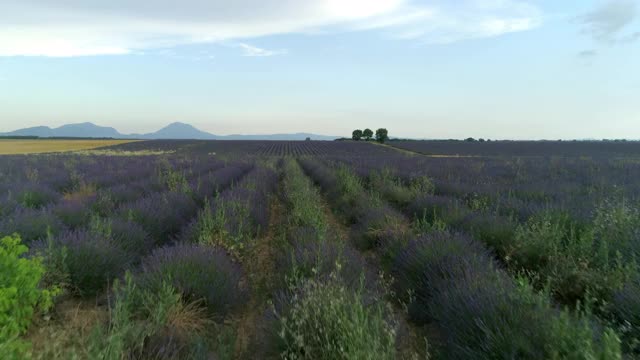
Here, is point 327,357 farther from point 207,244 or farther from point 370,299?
point 207,244

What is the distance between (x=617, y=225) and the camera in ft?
15.8

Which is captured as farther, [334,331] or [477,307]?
[477,307]

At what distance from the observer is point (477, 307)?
2.72 metres

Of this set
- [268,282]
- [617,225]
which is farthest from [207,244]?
[617,225]

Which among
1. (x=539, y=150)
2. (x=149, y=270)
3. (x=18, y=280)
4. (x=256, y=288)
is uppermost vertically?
(x=18, y=280)

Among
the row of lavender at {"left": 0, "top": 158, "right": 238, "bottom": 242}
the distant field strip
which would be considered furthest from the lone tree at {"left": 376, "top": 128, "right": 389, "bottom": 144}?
the row of lavender at {"left": 0, "top": 158, "right": 238, "bottom": 242}

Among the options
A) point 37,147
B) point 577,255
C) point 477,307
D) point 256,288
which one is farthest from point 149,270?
point 37,147

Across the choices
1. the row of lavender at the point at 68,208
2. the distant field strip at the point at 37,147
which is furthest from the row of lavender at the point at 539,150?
the distant field strip at the point at 37,147

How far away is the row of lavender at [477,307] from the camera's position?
2146mm

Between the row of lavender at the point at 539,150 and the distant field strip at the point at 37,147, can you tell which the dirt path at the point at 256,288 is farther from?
the distant field strip at the point at 37,147

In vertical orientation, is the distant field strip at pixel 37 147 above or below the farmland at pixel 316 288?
below

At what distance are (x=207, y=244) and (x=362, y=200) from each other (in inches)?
163

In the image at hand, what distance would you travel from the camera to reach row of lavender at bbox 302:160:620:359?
215cm

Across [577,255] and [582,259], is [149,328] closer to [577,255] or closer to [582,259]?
[582,259]
